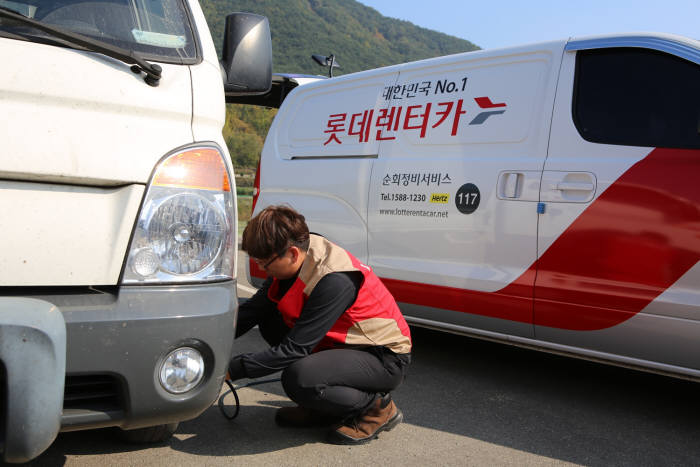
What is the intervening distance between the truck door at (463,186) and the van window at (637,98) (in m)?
0.19

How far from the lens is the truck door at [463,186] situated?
3.16 m

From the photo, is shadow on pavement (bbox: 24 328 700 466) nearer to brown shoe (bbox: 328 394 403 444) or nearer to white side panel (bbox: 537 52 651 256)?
brown shoe (bbox: 328 394 403 444)

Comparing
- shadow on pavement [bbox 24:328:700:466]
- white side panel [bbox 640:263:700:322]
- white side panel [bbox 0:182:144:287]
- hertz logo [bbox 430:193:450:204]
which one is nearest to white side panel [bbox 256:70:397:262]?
hertz logo [bbox 430:193:450:204]

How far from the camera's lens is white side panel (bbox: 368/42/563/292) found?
10.4 feet

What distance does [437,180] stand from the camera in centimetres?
345

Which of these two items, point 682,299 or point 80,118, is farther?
point 682,299

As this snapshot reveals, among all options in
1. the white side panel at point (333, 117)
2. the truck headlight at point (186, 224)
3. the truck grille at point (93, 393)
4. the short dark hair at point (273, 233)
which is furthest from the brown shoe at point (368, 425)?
the white side panel at point (333, 117)

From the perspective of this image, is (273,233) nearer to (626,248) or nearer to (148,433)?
(148,433)

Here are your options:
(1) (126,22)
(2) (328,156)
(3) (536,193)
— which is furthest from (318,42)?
(1) (126,22)

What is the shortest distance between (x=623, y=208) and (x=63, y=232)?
223 cm

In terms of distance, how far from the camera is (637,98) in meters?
2.92

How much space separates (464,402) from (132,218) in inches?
77.8

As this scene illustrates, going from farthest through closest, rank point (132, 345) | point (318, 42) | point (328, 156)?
1. point (318, 42)
2. point (328, 156)
3. point (132, 345)

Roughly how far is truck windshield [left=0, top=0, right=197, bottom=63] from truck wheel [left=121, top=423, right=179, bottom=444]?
4.17 ft
